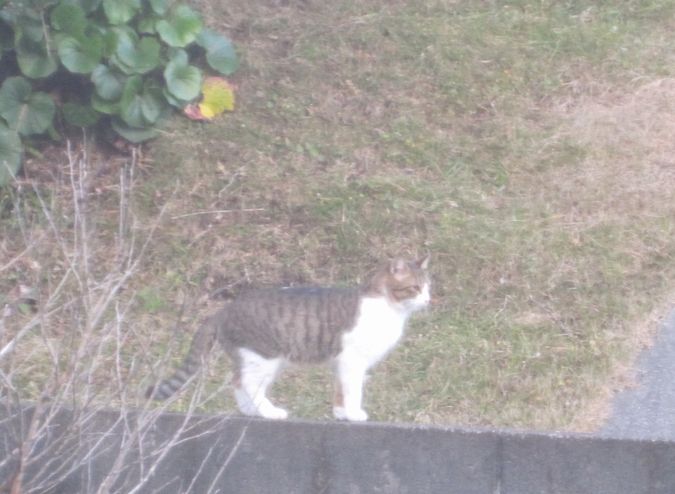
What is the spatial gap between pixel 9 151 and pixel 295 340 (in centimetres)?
306

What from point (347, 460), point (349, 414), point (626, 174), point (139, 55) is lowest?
point (347, 460)

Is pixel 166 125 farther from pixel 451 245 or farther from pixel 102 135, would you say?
pixel 451 245

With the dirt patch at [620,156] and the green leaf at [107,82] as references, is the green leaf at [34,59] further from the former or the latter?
the dirt patch at [620,156]

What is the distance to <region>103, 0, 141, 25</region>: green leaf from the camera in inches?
286

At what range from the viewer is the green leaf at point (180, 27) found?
751 cm

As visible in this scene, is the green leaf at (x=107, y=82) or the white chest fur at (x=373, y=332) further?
the green leaf at (x=107, y=82)

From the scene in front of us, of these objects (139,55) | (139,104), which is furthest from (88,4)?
(139,104)

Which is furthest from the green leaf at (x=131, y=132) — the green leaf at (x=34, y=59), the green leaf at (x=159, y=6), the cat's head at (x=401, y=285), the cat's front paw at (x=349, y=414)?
the cat's front paw at (x=349, y=414)

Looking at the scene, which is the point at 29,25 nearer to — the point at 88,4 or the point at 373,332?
the point at 88,4

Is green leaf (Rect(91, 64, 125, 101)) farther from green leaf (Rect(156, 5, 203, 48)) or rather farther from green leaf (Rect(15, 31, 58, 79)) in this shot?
green leaf (Rect(156, 5, 203, 48))

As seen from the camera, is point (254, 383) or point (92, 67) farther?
point (92, 67)

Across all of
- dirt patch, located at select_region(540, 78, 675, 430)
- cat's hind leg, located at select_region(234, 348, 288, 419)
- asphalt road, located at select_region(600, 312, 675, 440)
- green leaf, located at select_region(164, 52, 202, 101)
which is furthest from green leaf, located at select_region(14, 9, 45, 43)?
asphalt road, located at select_region(600, 312, 675, 440)

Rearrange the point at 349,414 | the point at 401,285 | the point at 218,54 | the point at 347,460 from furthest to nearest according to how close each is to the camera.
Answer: the point at 218,54, the point at 401,285, the point at 349,414, the point at 347,460

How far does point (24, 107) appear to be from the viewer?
24.3ft
